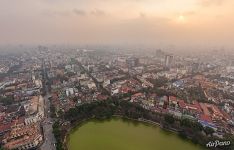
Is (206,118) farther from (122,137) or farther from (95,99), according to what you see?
(95,99)

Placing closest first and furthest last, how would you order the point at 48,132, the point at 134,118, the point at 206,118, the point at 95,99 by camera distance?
1. the point at 48,132
2. the point at 206,118
3. the point at 134,118
4. the point at 95,99

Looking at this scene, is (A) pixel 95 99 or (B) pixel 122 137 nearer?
(B) pixel 122 137

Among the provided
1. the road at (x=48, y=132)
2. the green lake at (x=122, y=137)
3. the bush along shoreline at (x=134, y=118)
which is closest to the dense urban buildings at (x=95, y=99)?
the road at (x=48, y=132)

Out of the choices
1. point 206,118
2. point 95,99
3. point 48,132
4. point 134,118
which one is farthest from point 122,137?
point 206,118

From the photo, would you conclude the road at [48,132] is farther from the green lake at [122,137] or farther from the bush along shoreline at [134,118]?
the green lake at [122,137]

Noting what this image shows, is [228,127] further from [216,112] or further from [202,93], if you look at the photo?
[202,93]

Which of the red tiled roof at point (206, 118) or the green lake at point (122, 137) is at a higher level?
the red tiled roof at point (206, 118)

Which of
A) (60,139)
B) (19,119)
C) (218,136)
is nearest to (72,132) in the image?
(60,139)

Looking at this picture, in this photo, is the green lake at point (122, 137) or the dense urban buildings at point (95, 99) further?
the dense urban buildings at point (95, 99)

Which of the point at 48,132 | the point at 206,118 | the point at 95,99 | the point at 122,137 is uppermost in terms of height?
the point at 95,99
